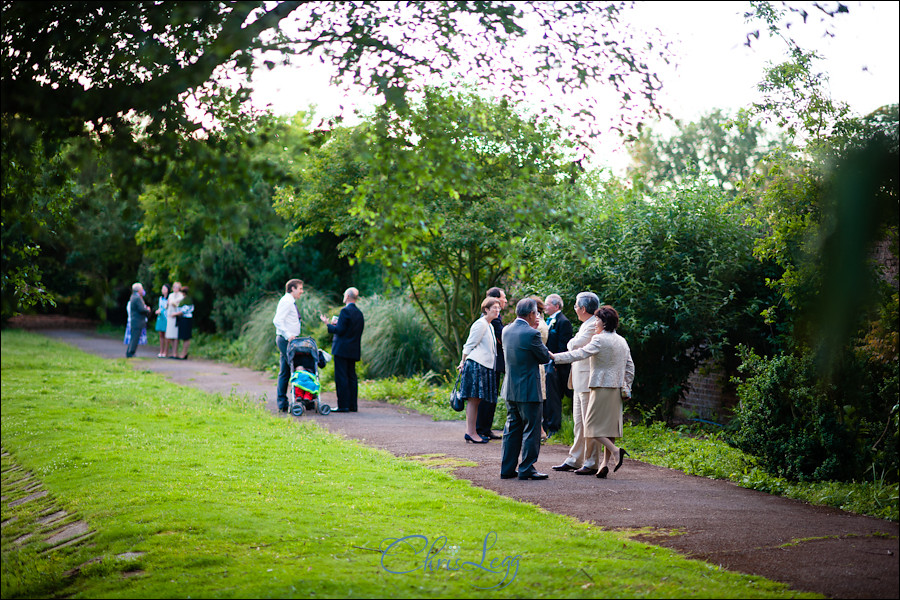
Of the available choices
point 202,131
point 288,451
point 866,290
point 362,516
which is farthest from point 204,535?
point 866,290

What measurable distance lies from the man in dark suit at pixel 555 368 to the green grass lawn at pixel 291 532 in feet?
8.90

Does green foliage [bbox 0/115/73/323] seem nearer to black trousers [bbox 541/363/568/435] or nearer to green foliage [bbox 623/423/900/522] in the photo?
black trousers [bbox 541/363/568/435]

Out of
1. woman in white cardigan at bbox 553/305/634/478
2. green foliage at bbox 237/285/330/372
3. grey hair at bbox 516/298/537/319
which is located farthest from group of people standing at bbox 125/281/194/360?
woman in white cardigan at bbox 553/305/634/478

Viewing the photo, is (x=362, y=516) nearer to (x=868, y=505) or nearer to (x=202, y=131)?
(x=202, y=131)

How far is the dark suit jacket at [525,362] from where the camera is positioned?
8.47m

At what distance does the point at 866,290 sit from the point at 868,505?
2.91m

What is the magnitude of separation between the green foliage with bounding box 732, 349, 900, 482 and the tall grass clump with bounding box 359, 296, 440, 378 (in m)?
9.88

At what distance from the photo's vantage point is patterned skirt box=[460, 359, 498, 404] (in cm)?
1068

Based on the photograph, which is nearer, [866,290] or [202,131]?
[866,290]

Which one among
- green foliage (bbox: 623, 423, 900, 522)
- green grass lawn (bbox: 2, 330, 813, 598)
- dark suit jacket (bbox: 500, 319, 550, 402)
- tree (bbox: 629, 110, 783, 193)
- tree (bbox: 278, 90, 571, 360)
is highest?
tree (bbox: 629, 110, 783, 193)

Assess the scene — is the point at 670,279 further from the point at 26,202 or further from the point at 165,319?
the point at 165,319

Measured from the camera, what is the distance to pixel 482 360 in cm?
1065

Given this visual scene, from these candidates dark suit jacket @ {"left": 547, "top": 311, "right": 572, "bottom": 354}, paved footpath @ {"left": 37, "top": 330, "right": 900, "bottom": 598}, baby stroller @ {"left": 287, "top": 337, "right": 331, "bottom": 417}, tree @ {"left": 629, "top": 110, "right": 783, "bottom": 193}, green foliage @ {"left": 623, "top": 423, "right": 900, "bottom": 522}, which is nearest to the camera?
paved footpath @ {"left": 37, "top": 330, "right": 900, "bottom": 598}

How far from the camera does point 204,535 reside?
238 inches
